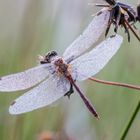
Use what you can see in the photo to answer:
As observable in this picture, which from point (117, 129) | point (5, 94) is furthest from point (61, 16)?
point (117, 129)

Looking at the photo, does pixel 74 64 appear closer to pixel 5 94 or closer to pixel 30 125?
pixel 30 125

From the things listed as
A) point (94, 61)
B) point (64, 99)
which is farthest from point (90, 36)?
point (64, 99)

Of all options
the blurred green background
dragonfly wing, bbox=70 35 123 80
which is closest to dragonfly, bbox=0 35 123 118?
dragonfly wing, bbox=70 35 123 80

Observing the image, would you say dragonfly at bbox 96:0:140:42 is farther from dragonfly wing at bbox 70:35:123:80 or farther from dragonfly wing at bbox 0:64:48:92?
dragonfly wing at bbox 0:64:48:92

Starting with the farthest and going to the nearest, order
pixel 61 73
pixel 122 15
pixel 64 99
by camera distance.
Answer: pixel 64 99
pixel 61 73
pixel 122 15

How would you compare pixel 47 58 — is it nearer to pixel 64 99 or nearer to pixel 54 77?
pixel 54 77
